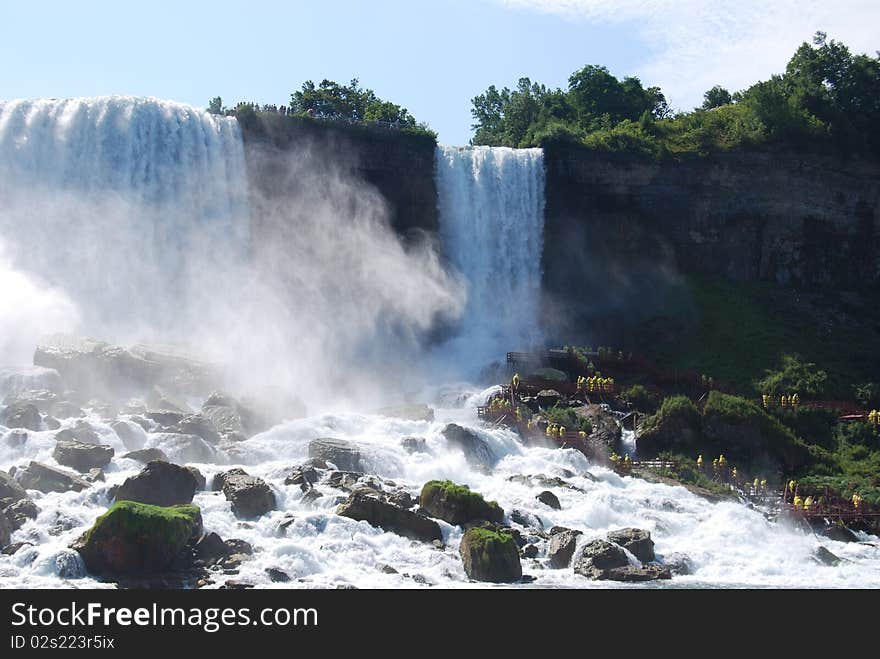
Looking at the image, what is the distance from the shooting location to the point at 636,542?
29.1 metres

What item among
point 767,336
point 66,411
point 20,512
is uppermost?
point 66,411

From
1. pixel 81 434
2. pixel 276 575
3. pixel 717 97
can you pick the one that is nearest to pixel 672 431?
pixel 276 575

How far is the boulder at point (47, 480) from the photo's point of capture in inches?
1157

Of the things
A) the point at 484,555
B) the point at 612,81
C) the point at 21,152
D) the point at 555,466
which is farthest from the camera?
the point at 612,81

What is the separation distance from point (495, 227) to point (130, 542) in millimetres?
38757

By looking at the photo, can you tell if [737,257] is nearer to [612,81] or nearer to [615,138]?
[615,138]

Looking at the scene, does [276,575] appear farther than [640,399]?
No

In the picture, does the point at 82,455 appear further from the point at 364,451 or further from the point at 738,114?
the point at 738,114

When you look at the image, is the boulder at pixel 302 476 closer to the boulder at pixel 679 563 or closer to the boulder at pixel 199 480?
the boulder at pixel 199 480

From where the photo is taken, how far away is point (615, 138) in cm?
6306

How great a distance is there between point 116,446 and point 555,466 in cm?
1505

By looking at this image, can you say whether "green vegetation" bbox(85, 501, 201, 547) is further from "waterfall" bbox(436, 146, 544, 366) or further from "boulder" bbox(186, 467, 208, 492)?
"waterfall" bbox(436, 146, 544, 366)

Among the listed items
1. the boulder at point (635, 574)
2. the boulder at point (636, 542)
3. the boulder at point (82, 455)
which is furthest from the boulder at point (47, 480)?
the boulder at point (636, 542)
